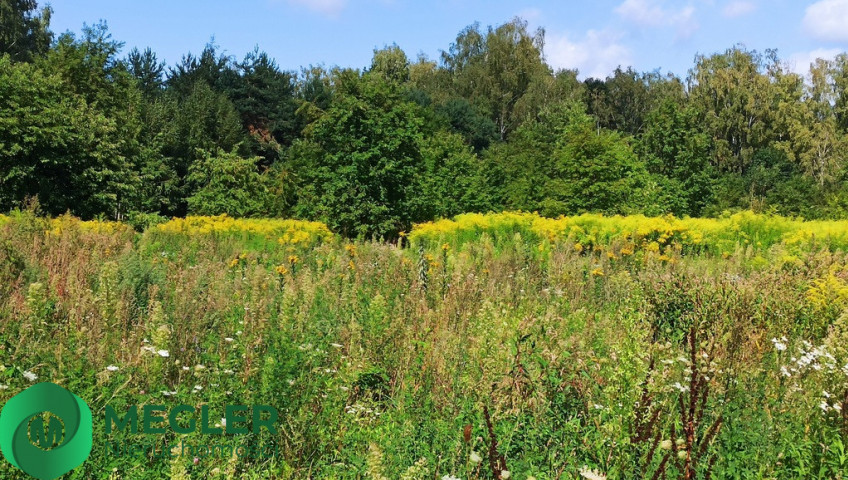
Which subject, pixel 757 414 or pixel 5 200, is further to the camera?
pixel 5 200

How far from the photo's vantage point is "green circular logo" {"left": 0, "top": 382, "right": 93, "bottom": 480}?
8.61ft

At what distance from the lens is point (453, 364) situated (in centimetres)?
418

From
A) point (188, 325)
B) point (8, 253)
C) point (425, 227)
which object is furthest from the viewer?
point (425, 227)

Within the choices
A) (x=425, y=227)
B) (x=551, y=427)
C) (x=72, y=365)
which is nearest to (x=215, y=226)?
(x=425, y=227)

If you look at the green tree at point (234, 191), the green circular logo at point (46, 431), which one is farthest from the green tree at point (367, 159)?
the green circular logo at point (46, 431)

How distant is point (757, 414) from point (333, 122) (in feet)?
45.7

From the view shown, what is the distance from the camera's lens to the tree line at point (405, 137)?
16.8 m

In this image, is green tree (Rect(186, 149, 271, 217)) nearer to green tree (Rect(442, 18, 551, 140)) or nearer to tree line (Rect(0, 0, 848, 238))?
tree line (Rect(0, 0, 848, 238))

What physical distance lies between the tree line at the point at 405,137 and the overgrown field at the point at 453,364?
979 centimetres

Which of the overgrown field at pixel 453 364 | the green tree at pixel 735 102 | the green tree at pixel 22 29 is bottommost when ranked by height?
the overgrown field at pixel 453 364

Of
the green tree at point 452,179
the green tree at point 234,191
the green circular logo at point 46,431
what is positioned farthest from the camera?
the green tree at point 234,191

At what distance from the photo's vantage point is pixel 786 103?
133ft

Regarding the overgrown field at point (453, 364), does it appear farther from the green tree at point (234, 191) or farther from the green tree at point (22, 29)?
the green tree at point (22, 29)

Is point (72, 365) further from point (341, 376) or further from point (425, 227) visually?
point (425, 227)
